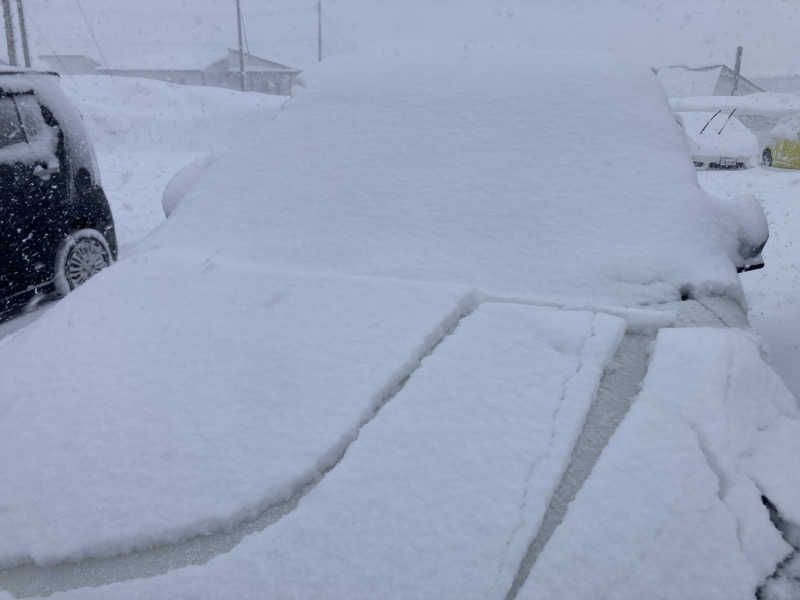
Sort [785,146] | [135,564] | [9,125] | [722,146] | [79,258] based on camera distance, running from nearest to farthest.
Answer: [135,564] → [9,125] → [79,258] → [722,146] → [785,146]

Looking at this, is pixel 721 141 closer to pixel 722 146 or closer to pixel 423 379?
pixel 722 146

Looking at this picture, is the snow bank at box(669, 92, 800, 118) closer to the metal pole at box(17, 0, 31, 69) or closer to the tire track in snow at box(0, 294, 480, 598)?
the metal pole at box(17, 0, 31, 69)

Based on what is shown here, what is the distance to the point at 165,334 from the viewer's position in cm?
165

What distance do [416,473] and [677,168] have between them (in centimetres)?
171

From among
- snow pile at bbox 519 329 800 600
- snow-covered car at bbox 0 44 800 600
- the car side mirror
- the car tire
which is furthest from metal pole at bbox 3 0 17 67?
snow pile at bbox 519 329 800 600

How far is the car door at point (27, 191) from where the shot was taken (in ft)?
12.2

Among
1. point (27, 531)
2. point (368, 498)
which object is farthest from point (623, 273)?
point (27, 531)

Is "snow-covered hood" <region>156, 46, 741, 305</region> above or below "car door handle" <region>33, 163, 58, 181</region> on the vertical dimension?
above

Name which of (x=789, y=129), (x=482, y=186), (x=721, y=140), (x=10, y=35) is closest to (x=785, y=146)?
(x=789, y=129)

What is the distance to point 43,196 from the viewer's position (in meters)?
4.00

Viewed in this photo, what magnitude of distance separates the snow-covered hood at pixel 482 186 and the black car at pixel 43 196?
6.41 feet

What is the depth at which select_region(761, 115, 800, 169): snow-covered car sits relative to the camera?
12.3 m

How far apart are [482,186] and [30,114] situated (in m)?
3.31

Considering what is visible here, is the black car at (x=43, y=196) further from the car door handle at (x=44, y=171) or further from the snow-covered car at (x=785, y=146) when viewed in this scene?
the snow-covered car at (x=785, y=146)
